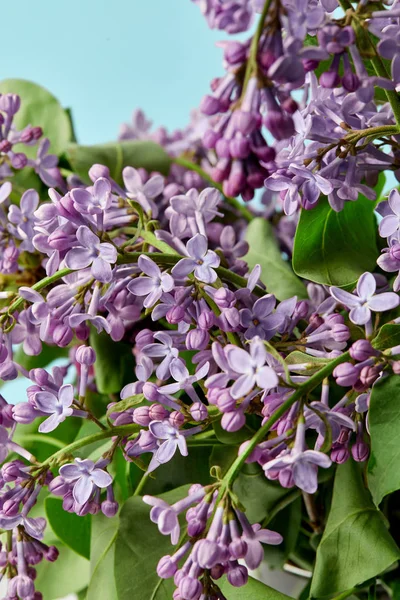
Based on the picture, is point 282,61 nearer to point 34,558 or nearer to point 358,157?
point 358,157

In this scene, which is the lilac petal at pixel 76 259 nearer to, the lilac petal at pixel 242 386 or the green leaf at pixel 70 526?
the lilac petal at pixel 242 386

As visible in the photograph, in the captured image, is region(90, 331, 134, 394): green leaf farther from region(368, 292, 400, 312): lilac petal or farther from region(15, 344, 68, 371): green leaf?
region(368, 292, 400, 312): lilac petal

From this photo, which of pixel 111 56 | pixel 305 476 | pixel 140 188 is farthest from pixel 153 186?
pixel 111 56

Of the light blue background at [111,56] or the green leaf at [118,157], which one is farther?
the light blue background at [111,56]

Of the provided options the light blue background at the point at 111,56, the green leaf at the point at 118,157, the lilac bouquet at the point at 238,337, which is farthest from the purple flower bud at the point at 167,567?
the light blue background at the point at 111,56

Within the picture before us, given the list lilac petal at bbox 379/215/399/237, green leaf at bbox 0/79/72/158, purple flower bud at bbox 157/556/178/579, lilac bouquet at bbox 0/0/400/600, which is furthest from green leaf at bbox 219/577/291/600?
green leaf at bbox 0/79/72/158

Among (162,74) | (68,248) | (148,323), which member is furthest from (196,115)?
(162,74)
